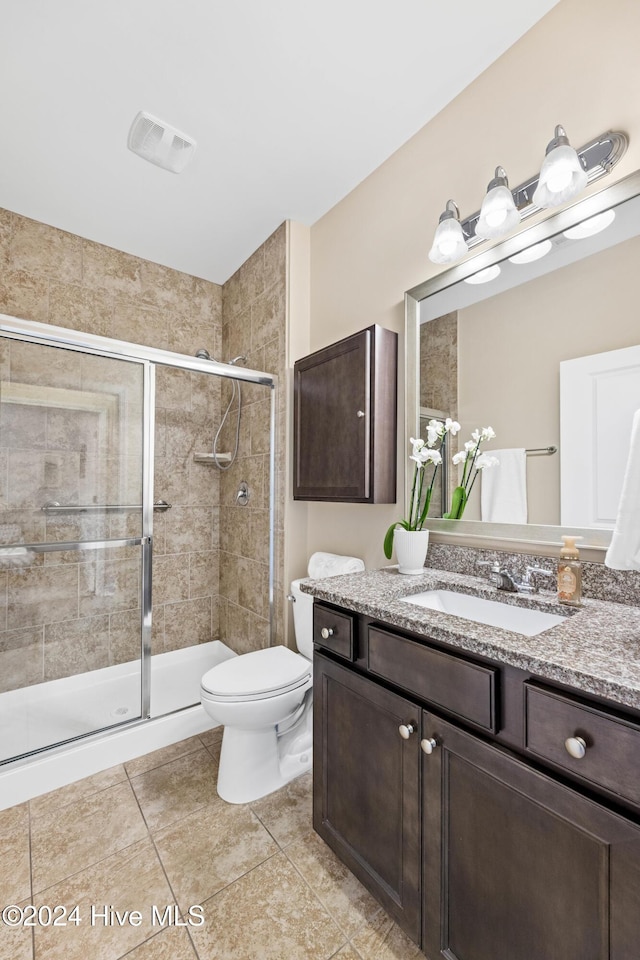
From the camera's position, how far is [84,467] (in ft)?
7.06

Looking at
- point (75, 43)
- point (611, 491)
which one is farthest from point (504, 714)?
point (75, 43)

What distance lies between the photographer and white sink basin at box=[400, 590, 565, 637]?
1119 mm

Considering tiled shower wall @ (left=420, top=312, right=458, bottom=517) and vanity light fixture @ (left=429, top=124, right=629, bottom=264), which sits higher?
vanity light fixture @ (left=429, top=124, right=629, bottom=264)

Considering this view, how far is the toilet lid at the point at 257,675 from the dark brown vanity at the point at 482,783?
0.41 m

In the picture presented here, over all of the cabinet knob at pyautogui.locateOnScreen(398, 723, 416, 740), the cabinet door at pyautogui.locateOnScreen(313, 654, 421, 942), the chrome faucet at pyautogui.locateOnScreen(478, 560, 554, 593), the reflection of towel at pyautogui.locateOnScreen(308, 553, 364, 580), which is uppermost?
the chrome faucet at pyautogui.locateOnScreen(478, 560, 554, 593)

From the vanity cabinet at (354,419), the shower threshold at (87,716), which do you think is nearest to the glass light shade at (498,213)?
the vanity cabinet at (354,419)

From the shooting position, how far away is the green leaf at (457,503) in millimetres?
1492

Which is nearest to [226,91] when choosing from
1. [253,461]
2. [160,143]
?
[160,143]

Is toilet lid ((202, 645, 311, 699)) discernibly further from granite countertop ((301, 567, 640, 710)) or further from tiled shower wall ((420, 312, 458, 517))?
tiled shower wall ((420, 312, 458, 517))

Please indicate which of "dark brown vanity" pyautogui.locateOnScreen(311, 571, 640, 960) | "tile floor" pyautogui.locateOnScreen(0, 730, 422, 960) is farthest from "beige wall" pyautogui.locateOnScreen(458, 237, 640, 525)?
"tile floor" pyautogui.locateOnScreen(0, 730, 422, 960)

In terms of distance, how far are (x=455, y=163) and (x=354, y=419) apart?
99 cm

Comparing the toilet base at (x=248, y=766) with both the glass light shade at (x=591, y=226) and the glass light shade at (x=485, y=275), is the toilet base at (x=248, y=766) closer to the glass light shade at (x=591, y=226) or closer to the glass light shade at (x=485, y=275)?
the glass light shade at (x=485, y=275)

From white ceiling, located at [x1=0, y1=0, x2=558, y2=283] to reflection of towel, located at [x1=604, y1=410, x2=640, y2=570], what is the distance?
1.41m

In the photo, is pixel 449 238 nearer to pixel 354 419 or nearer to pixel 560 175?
pixel 560 175
